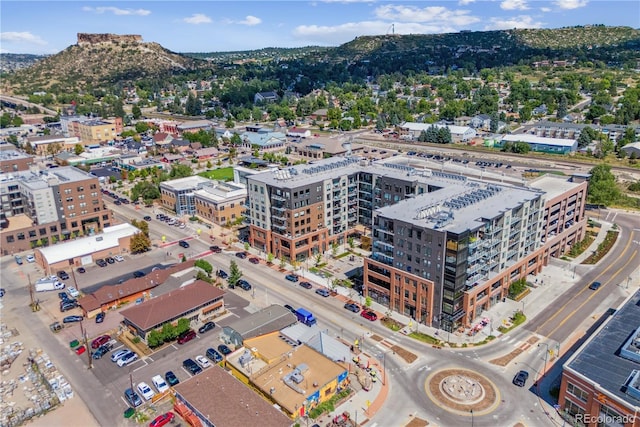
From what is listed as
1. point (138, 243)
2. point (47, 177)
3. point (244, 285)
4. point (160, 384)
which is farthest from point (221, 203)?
point (160, 384)

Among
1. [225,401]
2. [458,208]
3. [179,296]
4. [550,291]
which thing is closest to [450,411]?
[225,401]

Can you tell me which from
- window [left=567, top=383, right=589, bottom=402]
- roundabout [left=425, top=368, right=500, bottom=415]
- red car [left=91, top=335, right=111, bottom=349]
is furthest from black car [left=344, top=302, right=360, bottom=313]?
red car [left=91, top=335, right=111, bottom=349]

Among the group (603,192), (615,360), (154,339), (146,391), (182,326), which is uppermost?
(603,192)

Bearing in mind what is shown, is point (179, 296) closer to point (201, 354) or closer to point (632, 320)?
point (201, 354)

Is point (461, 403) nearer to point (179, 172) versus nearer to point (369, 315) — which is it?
point (369, 315)

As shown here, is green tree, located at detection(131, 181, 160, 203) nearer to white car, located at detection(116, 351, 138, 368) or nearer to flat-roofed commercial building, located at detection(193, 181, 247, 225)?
flat-roofed commercial building, located at detection(193, 181, 247, 225)

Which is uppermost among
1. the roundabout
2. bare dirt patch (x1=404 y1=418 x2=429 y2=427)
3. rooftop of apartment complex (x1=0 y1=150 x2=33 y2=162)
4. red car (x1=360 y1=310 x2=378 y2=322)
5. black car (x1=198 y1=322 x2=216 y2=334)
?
rooftop of apartment complex (x1=0 y1=150 x2=33 y2=162)

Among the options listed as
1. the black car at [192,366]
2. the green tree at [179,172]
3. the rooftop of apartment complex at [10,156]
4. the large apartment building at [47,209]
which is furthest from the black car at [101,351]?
the rooftop of apartment complex at [10,156]
